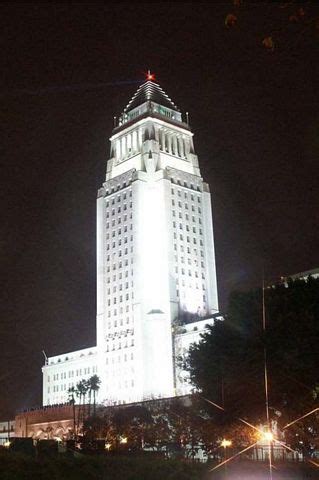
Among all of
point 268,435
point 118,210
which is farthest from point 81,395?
point 268,435

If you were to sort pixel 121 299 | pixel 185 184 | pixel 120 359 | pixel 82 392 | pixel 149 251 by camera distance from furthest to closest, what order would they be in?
pixel 185 184 → pixel 121 299 → pixel 149 251 → pixel 120 359 → pixel 82 392

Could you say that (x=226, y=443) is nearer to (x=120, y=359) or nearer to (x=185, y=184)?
(x=120, y=359)

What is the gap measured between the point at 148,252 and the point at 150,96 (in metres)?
37.2

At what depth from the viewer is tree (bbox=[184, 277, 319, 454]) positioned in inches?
1666

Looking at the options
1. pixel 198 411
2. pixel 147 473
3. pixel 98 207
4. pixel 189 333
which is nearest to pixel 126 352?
pixel 189 333

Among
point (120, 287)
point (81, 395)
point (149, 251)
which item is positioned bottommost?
point (81, 395)

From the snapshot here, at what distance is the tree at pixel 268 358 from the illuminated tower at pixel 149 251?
58.3 meters

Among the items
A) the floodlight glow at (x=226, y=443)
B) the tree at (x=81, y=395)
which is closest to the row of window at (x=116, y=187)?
the tree at (x=81, y=395)

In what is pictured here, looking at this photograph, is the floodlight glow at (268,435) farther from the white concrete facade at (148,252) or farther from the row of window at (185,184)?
the row of window at (185,184)

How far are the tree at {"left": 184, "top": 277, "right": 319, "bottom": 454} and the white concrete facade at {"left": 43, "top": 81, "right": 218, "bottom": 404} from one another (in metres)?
58.0

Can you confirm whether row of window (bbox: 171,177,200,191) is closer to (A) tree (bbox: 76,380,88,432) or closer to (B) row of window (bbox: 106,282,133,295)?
(B) row of window (bbox: 106,282,133,295)

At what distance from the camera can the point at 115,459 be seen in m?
26.9

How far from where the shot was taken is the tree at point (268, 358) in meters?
42.3

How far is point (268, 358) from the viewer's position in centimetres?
4253
